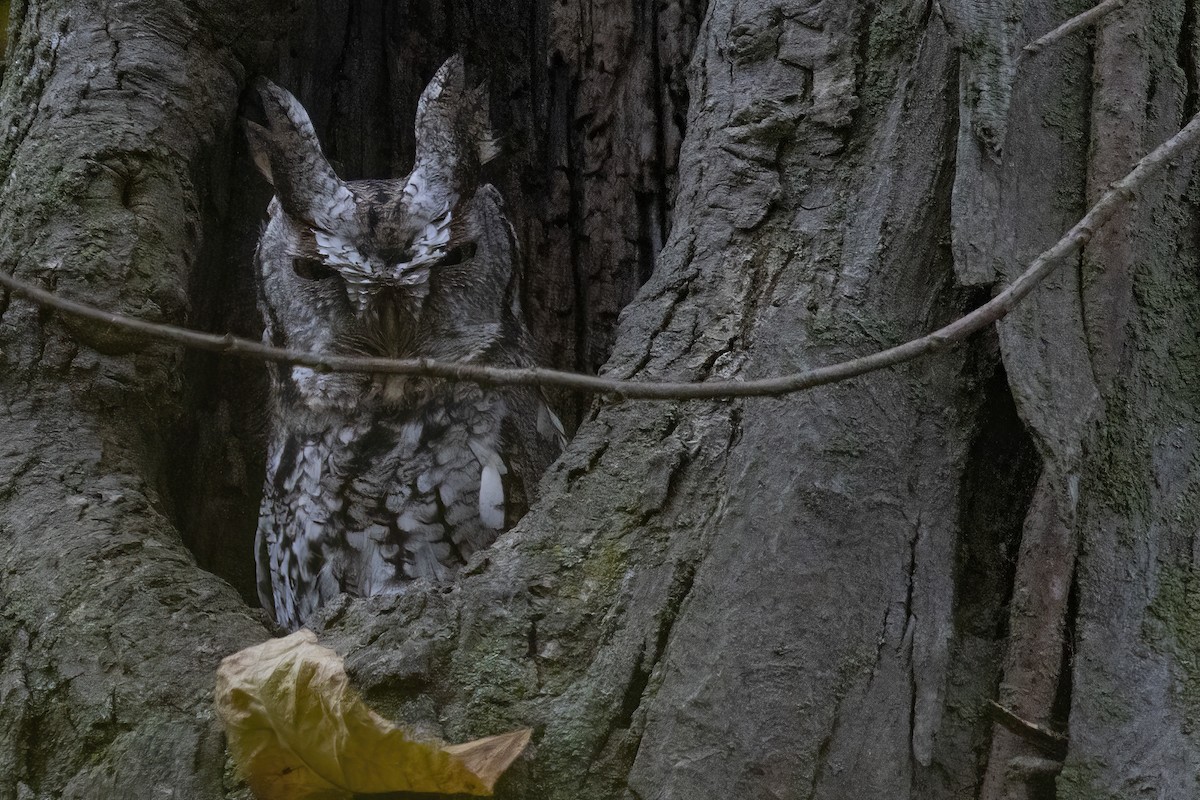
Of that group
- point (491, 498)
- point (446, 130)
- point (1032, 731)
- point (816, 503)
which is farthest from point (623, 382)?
point (446, 130)

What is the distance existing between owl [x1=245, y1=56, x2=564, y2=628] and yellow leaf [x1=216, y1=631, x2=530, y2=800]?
2.89 ft

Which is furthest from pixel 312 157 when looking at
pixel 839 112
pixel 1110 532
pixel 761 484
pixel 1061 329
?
pixel 1110 532

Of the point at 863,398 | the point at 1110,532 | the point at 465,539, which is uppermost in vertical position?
the point at 863,398

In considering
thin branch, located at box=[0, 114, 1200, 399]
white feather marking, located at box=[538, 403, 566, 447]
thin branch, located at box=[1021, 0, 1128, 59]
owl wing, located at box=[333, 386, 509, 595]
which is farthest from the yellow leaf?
white feather marking, located at box=[538, 403, 566, 447]

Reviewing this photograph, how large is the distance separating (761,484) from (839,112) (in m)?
0.55

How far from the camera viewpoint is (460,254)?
7.08 feet

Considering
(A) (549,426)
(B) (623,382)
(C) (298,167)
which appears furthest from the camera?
(A) (549,426)

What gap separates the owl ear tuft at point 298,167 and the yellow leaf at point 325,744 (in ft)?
3.59

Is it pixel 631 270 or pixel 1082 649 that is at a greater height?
pixel 631 270

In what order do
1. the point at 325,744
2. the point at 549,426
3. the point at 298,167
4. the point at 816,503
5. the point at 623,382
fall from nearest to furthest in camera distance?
the point at 623,382 < the point at 325,744 < the point at 816,503 < the point at 298,167 < the point at 549,426

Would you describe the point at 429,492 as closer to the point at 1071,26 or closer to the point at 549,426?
the point at 549,426

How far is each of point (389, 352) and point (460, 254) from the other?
A: 0.25 meters

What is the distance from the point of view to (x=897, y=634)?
3.94 feet

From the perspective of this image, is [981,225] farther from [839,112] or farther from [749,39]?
[749,39]
